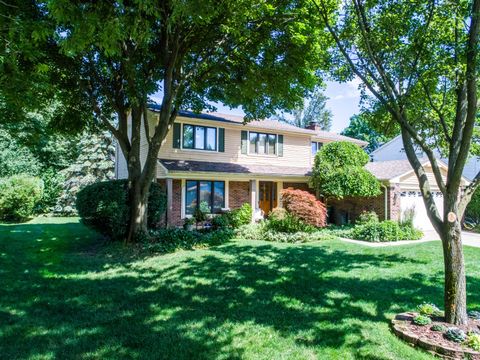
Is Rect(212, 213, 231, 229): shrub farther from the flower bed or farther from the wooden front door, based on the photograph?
the flower bed

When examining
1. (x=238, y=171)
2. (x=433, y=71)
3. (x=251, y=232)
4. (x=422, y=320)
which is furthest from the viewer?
(x=238, y=171)

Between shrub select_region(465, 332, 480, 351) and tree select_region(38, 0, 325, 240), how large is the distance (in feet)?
26.3

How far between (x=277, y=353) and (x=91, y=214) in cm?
812

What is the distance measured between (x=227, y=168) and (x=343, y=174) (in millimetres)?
5621

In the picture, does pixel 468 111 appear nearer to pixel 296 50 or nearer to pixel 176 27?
pixel 296 50

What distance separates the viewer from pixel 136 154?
11.1 meters

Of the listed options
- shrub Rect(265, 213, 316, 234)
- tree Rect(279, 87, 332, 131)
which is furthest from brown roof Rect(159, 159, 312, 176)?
tree Rect(279, 87, 332, 131)

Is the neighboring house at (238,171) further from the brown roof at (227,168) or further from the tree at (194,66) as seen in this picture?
the tree at (194,66)

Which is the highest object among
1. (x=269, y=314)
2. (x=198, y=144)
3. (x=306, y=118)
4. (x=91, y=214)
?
(x=306, y=118)

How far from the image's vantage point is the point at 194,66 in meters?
11.2

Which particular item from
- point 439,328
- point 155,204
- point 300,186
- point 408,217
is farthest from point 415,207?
point 439,328

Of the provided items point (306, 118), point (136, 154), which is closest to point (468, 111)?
point (136, 154)

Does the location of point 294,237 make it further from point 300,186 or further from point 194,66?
point 194,66

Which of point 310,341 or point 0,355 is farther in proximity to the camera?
point 310,341
